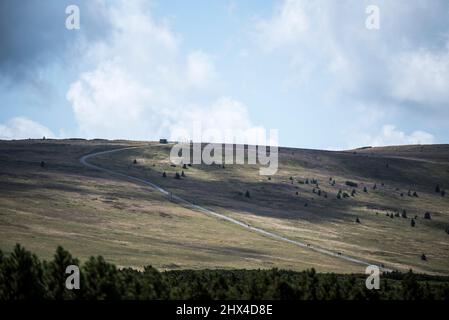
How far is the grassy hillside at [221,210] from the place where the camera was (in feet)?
223

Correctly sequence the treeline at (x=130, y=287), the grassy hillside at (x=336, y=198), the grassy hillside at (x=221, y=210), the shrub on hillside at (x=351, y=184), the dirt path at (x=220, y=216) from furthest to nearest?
the shrub on hillside at (x=351, y=184)
the grassy hillside at (x=336, y=198)
the dirt path at (x=220, y=216)
the grassy hillside at (x=221, y=210)
the treeline at (x=130, y=287)

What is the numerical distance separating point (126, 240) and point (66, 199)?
88.1 feet

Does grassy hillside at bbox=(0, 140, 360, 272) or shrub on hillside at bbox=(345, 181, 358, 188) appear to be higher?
shrub on hillside at bbox=(345, 181, 358, 188)

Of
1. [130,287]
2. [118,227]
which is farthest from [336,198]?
[130,287]

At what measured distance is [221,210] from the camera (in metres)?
105

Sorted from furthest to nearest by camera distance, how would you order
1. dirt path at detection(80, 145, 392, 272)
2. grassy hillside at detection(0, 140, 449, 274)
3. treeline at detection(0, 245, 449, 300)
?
dirt path at detection(80, 145, 392, 272), grassy hillside at detection(0, 140, 449, 274), treeline at detection(0, 245, 449, 300)

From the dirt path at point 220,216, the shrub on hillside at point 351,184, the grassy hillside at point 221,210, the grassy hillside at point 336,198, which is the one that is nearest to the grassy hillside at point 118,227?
the grassy hillside at point 221,210

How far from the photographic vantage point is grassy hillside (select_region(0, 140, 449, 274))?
223 ft

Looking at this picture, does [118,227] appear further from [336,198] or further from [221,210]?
[336,198]

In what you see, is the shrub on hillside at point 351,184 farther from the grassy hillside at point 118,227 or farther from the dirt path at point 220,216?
the grassy hillside at point 118,227

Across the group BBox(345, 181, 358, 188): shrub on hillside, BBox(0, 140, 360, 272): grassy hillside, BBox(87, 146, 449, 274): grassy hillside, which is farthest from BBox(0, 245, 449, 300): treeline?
BBox(345, 181, 358, 188): shrub on hillside

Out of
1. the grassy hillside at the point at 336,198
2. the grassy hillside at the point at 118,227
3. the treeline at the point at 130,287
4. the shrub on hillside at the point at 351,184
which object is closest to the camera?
the treeline at the point at 130,287

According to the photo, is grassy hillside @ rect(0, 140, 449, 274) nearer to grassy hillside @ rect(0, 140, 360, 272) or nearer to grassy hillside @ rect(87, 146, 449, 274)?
grassy hillside @ rect(0, 140, 360, 272)

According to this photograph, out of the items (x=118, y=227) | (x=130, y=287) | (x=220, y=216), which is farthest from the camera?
(x=220, y=216)
